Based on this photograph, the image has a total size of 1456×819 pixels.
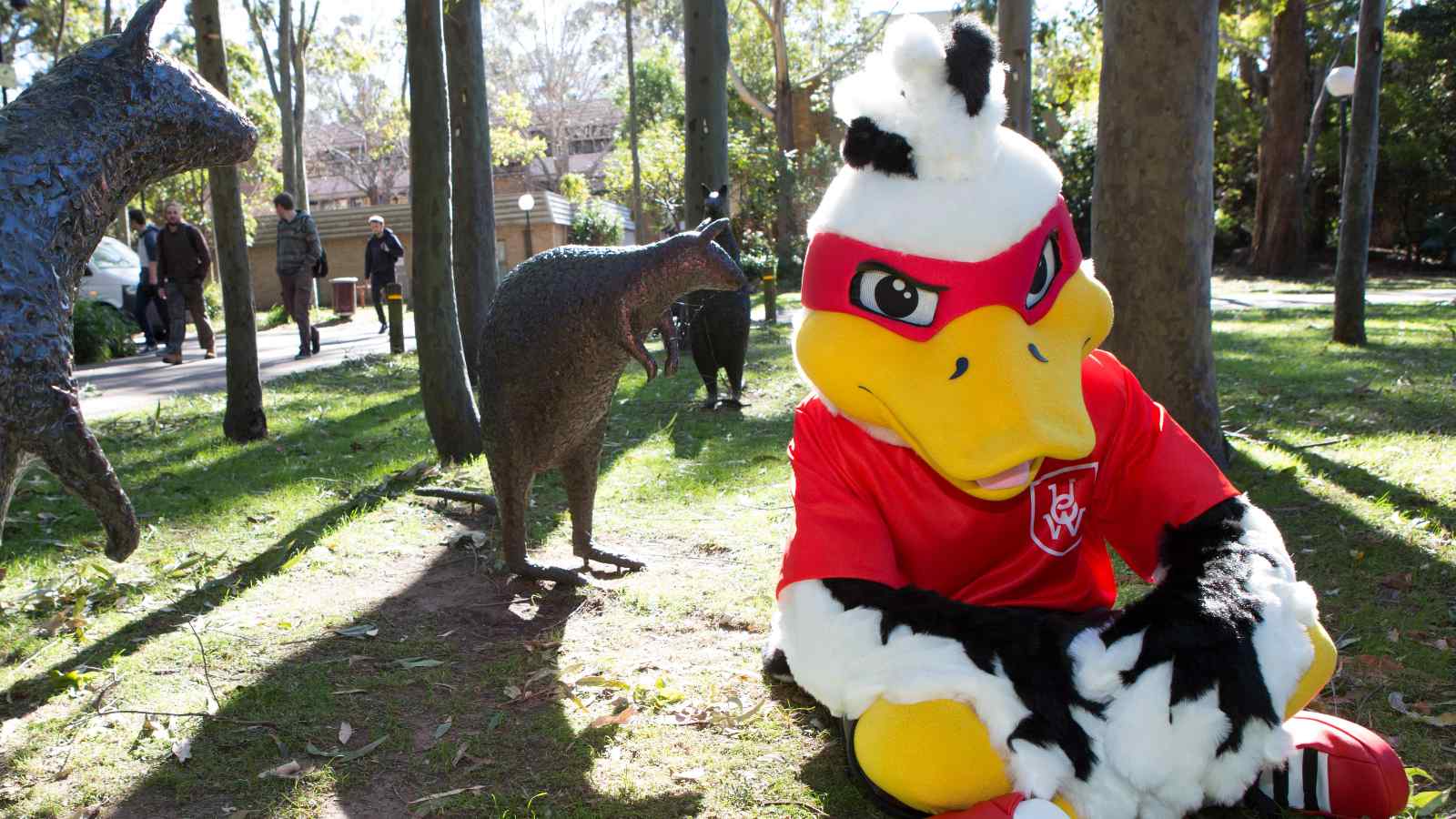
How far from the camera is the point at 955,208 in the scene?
82.7 inches

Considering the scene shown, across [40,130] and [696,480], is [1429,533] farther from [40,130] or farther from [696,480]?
[40,130]

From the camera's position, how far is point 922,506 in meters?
2.26

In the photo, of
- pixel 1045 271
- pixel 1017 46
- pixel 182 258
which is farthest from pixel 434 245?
pixel 182 258

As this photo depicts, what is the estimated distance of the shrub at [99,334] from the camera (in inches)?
488

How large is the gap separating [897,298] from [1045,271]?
0.34 metres

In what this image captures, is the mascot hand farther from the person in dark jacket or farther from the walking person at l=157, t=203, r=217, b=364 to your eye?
the person in dark jacket

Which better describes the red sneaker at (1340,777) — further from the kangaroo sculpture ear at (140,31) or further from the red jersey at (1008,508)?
the kangaroo sculpture ear at (140,31)

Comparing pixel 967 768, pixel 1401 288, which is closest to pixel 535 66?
pixel 1401 288

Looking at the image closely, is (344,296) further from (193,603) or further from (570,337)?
(570,337)

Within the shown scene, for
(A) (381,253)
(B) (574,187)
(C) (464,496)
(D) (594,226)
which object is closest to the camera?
(C) (464,496)

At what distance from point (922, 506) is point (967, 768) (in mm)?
606

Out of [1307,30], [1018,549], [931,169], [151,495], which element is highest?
[1307,30]

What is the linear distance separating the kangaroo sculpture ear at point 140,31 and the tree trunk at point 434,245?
10.0ft

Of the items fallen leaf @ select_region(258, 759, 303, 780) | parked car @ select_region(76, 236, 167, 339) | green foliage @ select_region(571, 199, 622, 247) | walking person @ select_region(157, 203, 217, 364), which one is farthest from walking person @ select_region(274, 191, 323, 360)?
green foliage @ select_region(571, 199, 622, 247)
